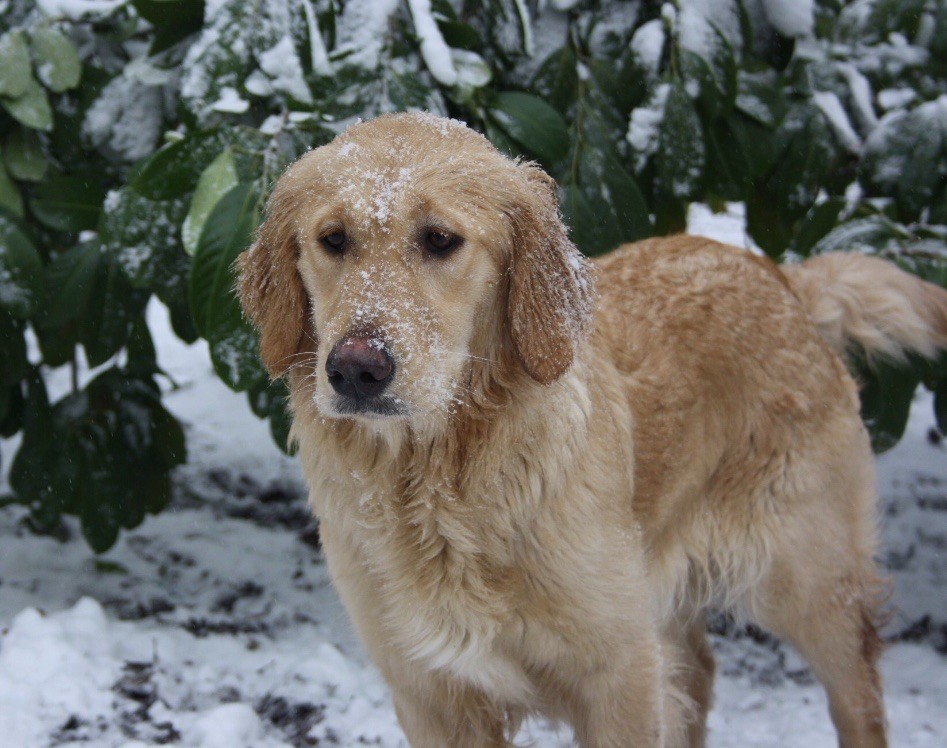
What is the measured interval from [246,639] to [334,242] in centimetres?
226

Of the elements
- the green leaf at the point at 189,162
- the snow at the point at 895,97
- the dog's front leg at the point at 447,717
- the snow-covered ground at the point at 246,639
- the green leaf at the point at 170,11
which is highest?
the green leaf at the point at 170,11

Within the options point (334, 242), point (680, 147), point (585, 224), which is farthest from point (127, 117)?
point (680, 147)

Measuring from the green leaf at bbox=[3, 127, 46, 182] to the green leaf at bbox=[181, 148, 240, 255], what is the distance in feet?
3.17

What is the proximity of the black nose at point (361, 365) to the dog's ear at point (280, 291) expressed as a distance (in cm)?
45

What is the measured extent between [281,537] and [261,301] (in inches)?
97.7

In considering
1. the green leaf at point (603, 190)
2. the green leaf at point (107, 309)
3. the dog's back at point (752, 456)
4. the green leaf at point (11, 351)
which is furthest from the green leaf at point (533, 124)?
the green leaf at point (11, 351)

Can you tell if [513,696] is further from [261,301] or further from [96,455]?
[96,455]

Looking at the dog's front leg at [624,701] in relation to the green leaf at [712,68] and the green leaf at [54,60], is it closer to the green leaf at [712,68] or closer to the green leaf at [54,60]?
the green leaf at [712,68]

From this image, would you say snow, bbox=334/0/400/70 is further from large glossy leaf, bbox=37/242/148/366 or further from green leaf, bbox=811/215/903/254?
green leaf, bbox=811/215/903/254

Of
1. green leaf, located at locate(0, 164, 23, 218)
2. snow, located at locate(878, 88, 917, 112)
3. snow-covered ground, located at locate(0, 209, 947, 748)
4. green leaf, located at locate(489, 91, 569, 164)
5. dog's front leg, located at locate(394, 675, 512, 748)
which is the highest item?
green leaf, located at locate(489, 91, 569, 164)

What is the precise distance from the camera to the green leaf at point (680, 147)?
11.9 ft

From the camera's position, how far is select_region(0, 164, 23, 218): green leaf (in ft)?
12.1

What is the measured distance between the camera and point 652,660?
2.55 meters

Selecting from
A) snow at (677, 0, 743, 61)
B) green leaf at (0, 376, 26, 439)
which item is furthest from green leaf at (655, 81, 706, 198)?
green leaf at (0, 376, 26, 439)
